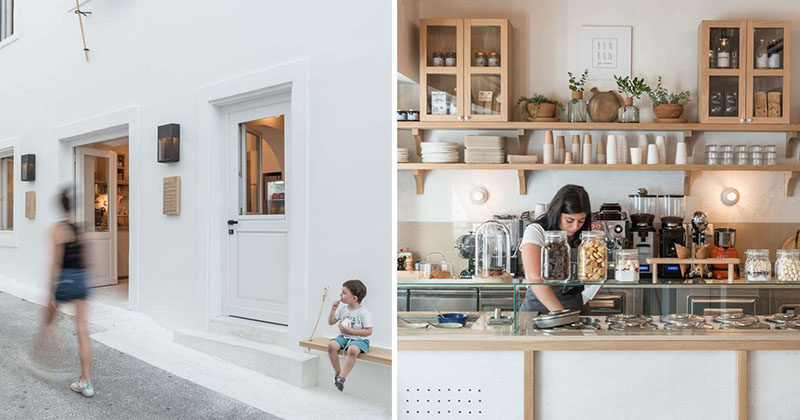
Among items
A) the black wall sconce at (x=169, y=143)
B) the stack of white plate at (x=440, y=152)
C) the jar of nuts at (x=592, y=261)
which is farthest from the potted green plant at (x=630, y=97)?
the black wall sconce at (x=169, y=143)

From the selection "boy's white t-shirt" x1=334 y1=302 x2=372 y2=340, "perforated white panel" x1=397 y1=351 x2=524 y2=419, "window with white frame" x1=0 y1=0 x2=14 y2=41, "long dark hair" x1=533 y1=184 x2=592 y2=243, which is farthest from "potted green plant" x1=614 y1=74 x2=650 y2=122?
"window with white frame" x1=0 y1=0 x2=14 y2=41

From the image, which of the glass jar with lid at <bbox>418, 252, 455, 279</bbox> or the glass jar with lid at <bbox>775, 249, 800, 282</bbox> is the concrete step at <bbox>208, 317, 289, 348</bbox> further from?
the glass jar with lid at <bbox>418, 252, 455, 279</bbox>

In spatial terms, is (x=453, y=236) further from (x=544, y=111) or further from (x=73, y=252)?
(x=73, y=252)

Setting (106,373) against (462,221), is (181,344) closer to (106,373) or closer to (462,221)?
(106,373)

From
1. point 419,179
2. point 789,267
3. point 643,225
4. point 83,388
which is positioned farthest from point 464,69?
point 83,388

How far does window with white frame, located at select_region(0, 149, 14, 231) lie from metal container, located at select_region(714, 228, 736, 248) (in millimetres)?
3454

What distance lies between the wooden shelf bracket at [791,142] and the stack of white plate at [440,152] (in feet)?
6.33

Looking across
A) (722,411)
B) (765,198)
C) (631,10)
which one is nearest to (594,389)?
(722,411)

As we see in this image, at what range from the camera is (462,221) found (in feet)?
12.2

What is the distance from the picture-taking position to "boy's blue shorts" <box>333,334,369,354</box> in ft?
2.47

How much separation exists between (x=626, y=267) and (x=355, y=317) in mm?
1156

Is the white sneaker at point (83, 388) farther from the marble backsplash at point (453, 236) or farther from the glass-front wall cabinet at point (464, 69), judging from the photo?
the marble backsplash at point (453, 236)

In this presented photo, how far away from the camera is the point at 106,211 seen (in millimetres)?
601

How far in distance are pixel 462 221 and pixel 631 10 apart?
65.7 inches
